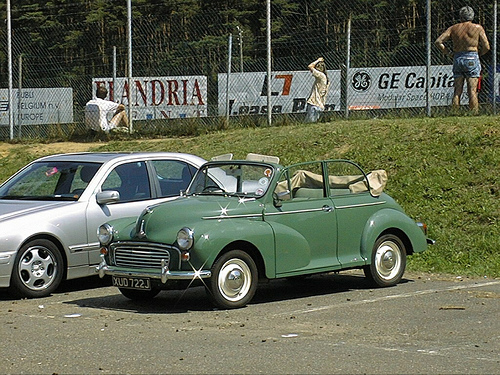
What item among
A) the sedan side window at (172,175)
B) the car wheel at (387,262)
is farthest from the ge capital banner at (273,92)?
the car wheel at (387,262)

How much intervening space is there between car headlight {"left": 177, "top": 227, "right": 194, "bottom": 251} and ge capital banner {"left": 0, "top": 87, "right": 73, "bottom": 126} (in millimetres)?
19740

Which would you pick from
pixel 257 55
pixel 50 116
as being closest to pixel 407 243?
pixel 257 55

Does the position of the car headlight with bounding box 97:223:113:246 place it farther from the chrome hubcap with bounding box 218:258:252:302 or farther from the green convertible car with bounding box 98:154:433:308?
the chrome hubcap with bounding box 218:258:252:302

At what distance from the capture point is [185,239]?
31.1ft

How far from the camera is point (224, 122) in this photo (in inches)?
876

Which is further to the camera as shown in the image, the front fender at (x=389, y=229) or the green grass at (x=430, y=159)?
the green grass at (x=430, y=159)

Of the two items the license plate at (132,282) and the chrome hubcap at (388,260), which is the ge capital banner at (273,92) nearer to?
the chrome hubcap at (388,260)

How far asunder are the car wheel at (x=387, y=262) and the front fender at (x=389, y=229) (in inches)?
4.0

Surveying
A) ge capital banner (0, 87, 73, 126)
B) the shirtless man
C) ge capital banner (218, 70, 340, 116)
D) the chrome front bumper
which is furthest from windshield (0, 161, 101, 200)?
ge capital banner (0, 87, 73, 126)

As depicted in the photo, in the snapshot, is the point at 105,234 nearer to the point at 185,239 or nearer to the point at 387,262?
the point at 185,239

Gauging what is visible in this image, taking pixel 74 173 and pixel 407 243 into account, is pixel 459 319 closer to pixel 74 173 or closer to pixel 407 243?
pixel 407 243

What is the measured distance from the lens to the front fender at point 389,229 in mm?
10891

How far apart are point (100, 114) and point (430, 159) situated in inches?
400

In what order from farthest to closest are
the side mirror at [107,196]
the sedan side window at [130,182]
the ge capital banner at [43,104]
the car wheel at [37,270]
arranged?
the ge capital banner at [43,104] → the sedan side window at [130,182] → the side mirror at [107,196] → the car wheel at [37,270]
